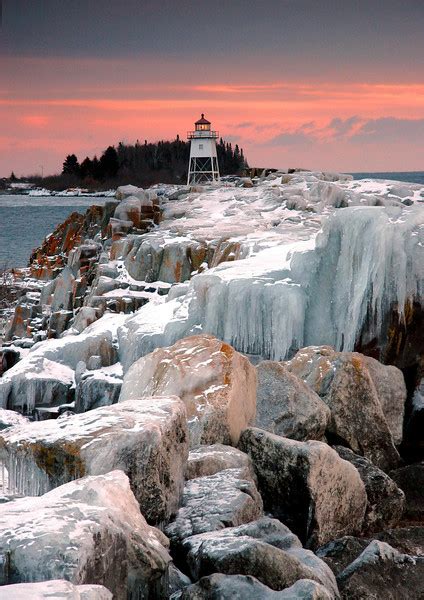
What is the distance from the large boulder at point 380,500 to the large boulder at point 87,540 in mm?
5041

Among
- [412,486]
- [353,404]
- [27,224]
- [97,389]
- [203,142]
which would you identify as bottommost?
[27,224]

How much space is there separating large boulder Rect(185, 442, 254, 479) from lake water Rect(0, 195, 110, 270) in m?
33.9

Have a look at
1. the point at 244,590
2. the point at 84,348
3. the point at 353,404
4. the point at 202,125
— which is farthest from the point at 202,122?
the point at 244,590

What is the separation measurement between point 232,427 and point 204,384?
2.72ft

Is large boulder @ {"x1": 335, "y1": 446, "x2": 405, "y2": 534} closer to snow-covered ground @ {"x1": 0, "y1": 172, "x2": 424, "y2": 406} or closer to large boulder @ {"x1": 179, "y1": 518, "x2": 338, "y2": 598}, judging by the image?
large boulder @ {"x1": 179, "y1": 518, "x2": 338, "y2": 598}

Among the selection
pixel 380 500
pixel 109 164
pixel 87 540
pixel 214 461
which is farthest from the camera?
pixel 109 164

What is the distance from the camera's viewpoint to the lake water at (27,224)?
65.1m

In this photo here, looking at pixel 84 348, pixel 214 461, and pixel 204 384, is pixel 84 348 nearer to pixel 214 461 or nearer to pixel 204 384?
pixel 204 384

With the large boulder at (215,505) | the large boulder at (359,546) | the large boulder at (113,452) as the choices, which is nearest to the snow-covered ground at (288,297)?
the large boulder at (359,546)

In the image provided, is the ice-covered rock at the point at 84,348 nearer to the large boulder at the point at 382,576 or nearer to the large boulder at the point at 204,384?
the large boulder at the point at 204,384

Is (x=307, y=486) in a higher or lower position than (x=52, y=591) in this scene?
lower

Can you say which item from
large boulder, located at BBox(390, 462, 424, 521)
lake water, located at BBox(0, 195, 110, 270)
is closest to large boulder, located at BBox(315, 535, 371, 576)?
large boulder, located at BBox(390, 462, 424, 521)

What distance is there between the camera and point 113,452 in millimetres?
8617

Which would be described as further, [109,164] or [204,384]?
[109,164]
